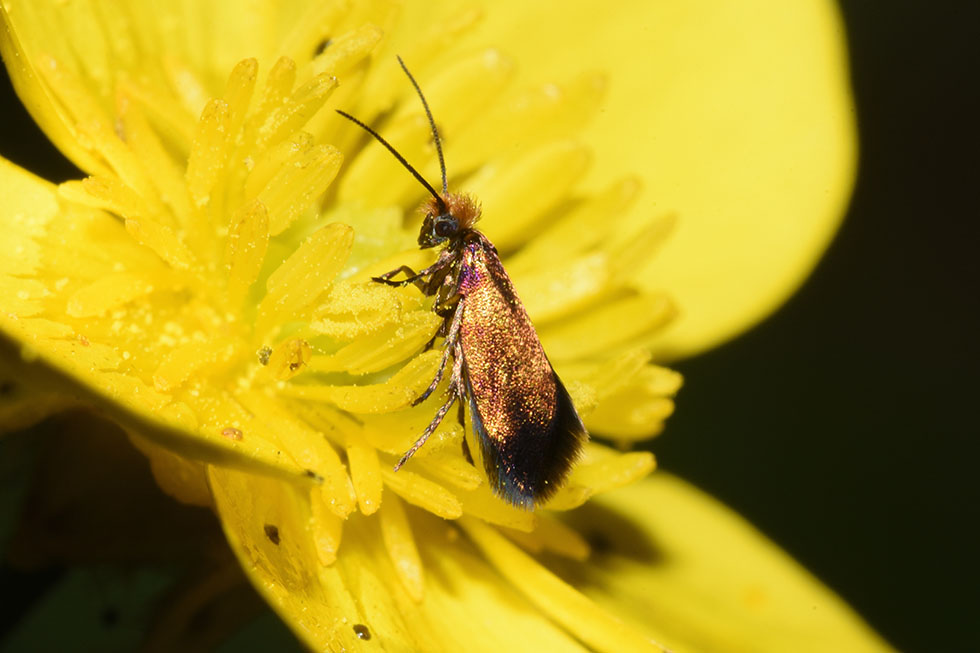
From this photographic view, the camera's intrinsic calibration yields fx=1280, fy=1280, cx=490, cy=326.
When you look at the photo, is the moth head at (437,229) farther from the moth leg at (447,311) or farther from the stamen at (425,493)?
the stamen at (425,493)

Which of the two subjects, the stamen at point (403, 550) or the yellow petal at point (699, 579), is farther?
the yellow petal at point (699, 579)

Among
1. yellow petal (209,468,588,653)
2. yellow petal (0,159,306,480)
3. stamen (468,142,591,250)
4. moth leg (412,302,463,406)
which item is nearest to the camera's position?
yellow petal (0,159,306,480)

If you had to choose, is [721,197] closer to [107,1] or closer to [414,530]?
[414,530]

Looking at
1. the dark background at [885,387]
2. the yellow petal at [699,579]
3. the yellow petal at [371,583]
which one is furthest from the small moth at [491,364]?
the dark background at [885,387]

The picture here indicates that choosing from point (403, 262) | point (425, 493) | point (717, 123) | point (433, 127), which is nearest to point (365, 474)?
point (425, 493)

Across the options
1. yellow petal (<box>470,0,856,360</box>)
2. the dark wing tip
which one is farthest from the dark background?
the dark wing tip

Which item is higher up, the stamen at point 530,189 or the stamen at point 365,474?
the stamen at point 530,189

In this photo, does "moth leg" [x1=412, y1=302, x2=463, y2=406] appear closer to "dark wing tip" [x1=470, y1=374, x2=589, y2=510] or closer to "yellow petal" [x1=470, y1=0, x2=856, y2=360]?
"dark wing tip" [x1=470, y1=374, x2=589, y2=510]

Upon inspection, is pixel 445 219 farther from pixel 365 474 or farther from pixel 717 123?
→ pixel 717 123
